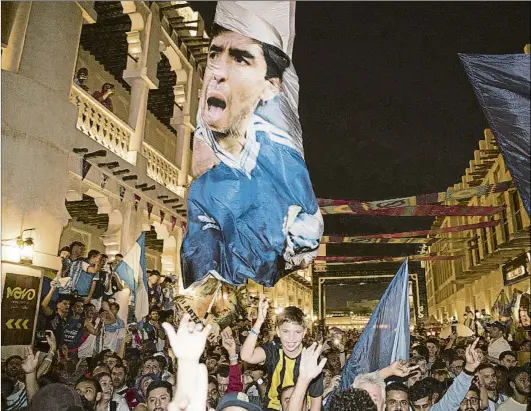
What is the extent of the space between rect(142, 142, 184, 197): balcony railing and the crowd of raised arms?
166 inches

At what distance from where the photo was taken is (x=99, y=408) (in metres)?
5.36

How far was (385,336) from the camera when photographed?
5.57 meters

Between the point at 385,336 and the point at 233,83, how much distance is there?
3.78 meters

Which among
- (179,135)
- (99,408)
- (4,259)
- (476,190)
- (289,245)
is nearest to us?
(99,408)

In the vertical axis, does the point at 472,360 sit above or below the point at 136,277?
below

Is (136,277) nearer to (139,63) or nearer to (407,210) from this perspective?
(407,210)

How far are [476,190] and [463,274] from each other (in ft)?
59.8

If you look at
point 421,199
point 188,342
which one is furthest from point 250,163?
point 421,199

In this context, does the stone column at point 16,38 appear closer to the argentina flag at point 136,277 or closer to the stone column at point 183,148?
the argentina flag at point 136,277

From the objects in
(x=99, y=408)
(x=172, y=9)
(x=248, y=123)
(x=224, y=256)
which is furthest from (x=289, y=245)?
(x=172, y=9)

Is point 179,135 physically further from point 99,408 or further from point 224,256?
point 99,408

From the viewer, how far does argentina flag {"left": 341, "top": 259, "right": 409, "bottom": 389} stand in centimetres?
533

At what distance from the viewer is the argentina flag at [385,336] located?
533cm

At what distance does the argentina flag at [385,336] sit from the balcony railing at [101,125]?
800cm
